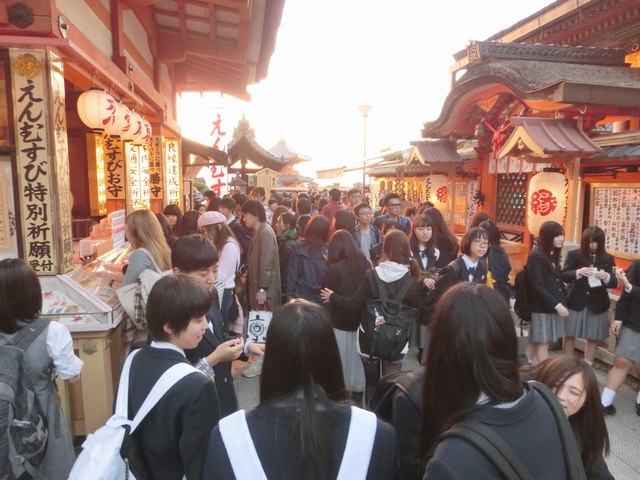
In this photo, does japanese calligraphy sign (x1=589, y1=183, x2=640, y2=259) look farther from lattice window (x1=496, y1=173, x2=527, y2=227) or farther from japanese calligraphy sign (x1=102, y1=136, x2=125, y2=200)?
japanese calligraphy sign (x1=102, y1=136, x2=125, y2=200)

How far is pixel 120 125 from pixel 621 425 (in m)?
6.53

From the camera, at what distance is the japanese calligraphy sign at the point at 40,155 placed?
3.79 meters

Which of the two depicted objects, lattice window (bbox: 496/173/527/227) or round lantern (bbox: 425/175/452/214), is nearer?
lattice window (bbox: 496/173/527/227)

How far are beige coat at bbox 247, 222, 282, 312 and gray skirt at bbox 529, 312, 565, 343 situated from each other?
305 centimetres

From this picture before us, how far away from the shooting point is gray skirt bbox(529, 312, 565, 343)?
5.06 meters

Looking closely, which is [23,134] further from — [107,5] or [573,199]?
[573,199]

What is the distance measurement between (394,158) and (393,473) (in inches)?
763

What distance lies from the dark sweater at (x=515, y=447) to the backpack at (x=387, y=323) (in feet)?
7.69

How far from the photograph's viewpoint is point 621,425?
4.44 meters

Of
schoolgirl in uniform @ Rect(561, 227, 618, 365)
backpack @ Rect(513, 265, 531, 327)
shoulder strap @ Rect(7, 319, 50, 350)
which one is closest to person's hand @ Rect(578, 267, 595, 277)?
schoolgirl in uniform @ Rect(561, 227, 618, 365)

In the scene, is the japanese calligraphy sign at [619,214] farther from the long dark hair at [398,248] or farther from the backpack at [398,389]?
the backpack at [398,389]

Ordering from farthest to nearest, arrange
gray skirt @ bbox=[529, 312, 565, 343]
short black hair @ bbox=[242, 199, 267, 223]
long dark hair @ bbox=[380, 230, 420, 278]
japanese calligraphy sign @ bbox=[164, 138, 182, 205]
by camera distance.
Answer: japanese calligraphy sign @ bbox=[164, 138, 182, 205], short black hair @ bbox=[242, 199, 267, 223], gray skirt @ bbox=[529, 312, 565, 343], long dark hair @ bbox=[380, 230, 420, 278]

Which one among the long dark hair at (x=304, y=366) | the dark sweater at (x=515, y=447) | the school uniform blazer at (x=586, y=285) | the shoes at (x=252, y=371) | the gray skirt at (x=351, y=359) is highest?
the long dark hair at (x=304, y=366)

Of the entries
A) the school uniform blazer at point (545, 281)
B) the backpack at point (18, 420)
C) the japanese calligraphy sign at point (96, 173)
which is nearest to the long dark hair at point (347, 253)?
the school uniform blazer at point (545, 281)
